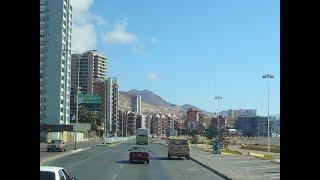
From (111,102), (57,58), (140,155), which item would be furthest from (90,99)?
(111,102)

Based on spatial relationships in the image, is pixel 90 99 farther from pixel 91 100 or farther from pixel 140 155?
pixel 140 155

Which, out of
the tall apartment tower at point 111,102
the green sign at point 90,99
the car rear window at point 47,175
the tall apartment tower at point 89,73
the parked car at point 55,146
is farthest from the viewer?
the tall apartment tower at point 111,102

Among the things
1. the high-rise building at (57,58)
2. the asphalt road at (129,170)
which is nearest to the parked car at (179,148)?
the asphalt road at (129,170)

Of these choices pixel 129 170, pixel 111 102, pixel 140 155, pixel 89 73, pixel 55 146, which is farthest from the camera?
pixel 111 102

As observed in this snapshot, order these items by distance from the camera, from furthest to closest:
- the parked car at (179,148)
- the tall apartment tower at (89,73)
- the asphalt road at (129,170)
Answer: the tall apartment tower at (89,73), the parked car at (179,148), the asphalt road at (129,170)

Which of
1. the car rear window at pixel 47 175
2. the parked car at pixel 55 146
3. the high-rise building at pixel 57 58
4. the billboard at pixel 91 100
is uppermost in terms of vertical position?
the high-rise building at pixel 57 58

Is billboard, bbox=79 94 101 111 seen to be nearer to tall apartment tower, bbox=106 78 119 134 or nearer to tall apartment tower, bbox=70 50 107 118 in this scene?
tall apartment tower, bbox=106 78 119 134

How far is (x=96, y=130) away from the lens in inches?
→ 7003

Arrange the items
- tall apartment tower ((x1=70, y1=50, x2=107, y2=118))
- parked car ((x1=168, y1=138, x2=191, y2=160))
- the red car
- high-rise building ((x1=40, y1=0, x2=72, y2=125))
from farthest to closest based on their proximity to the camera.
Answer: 1. tall apartment tower ((x1=70, y1=50, x2=107, y2=118))
2. high-rise building ((x1=40, y1=0, x2=72, y2=125))
3. parked car ((x1=168, y1=138, x2=191, y2=160))
4. the red car

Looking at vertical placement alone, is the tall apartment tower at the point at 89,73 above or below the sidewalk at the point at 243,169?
above

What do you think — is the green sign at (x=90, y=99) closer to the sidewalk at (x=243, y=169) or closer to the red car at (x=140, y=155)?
the red car at (x=140, y=155)

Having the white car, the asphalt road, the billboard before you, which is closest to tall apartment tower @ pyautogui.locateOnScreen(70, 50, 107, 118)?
the billboard
